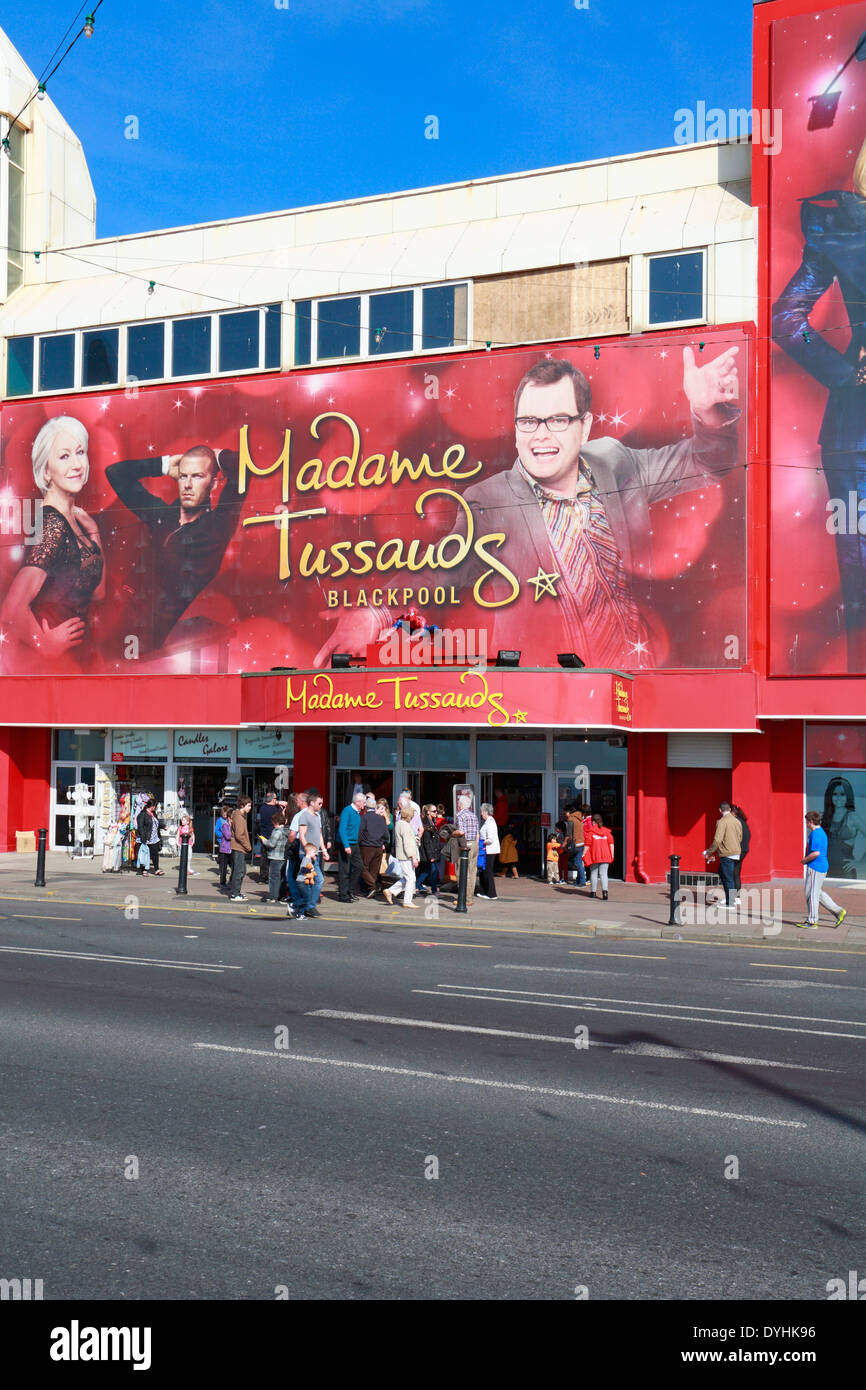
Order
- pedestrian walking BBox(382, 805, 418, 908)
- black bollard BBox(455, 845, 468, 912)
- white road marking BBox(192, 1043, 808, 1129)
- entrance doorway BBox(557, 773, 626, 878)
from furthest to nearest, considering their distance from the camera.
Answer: entrance doorway BBox(557, 773, 626, 878)
pedestrian walking BBox(382, 805, 418, 908)
black bollard BBox(455, 845, 468, 912)
white road marking BBox(192, 1043, 808, 1129)

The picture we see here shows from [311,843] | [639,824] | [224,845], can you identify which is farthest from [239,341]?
[311,843]

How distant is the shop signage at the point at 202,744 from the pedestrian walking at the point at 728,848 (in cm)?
1312

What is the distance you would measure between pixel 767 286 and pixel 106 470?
16.0 m

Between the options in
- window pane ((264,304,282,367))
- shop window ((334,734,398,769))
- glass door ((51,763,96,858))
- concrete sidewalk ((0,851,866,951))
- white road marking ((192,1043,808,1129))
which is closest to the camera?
white road marking ((192,1043,808,1129))

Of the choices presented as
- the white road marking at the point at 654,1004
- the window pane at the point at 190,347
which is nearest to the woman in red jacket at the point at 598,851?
the white road marking at the point at 654,1004

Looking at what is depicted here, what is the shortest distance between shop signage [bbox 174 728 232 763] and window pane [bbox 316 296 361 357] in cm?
930

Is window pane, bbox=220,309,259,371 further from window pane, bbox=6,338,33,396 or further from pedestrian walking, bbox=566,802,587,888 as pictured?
pedestrian walking, bbox=566,802,587,888

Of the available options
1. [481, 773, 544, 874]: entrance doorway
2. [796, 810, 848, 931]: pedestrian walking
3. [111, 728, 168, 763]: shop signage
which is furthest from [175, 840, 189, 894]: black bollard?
[796, 810, 848, 931]: pedestrian walking

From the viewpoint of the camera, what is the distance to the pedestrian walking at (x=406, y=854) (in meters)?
19.9

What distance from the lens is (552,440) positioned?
25.2 metres

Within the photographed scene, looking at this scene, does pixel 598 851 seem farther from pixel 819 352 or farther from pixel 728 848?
pixel 819 352

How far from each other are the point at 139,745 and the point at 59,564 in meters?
4.98

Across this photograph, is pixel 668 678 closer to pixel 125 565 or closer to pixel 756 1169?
pixel 125 565

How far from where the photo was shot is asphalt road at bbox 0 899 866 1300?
17.2ft
